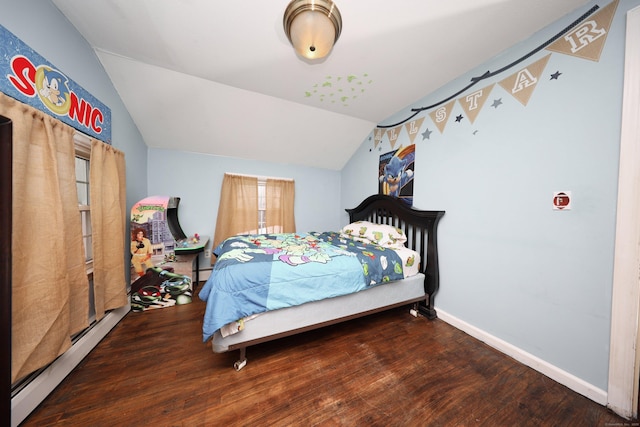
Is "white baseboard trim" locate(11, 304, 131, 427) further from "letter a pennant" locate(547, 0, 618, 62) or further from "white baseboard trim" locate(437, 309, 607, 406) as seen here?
"letter a pennant" locate(547, 0, 618, 62)

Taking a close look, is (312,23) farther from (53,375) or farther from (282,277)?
(53,375)

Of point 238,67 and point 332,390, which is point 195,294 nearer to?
point 332,390

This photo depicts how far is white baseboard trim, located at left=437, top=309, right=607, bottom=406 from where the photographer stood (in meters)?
1.26

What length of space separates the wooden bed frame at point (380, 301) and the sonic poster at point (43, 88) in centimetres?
195

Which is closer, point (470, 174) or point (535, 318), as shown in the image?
point (535, 318)

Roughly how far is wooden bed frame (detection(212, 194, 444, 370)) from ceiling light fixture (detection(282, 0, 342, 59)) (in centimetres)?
192

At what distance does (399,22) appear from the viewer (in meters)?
1.46

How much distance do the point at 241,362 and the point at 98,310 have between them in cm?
140

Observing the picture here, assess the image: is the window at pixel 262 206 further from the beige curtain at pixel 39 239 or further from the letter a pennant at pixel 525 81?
the letter a pennant at pixel 525 81

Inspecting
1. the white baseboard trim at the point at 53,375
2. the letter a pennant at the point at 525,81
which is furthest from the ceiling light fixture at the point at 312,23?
the white baseboard trim at the point at 53,375

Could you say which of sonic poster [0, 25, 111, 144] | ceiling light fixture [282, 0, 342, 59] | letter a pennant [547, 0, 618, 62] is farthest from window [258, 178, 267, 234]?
letter a pennant [547, 0, 618, 62]

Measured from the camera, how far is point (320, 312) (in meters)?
1.73

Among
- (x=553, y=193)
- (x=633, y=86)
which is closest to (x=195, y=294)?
(x=553, y=193)

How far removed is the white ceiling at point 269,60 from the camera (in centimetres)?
140
